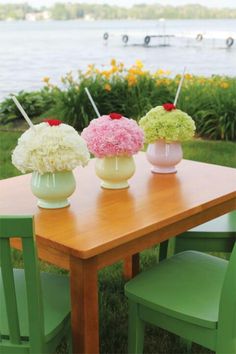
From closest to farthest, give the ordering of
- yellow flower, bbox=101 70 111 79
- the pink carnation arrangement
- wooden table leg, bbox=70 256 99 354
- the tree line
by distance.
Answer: wooden table leg, bbox=70 256 99 354 → the pink carnation arrangement → yellow flower, bbox=101 70 111 79 → the tree line

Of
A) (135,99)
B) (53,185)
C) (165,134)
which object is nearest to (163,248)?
(165,134)

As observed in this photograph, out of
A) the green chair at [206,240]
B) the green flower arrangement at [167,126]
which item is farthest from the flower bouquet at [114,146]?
the green chair at [206,240]

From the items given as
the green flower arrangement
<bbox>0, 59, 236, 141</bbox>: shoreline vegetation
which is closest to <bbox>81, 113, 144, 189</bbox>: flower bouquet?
the green flower arrangement

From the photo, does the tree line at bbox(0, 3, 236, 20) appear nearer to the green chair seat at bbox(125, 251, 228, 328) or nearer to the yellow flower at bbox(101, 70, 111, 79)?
the yellow flower at bbox(101, 70, 111, 79)

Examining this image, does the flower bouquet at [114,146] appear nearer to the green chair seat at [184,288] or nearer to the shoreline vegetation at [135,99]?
the green chair seat at [184,288]

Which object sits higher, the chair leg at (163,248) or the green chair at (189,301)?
the green chair at (189,301)

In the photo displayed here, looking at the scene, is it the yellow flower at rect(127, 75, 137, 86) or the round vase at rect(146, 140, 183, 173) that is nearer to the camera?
the round vase at rect(146, 140, 183, 173)

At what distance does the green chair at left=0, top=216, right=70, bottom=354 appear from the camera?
1599 mm

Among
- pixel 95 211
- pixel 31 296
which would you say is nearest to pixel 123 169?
pixel 95 211

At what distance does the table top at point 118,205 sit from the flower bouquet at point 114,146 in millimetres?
81

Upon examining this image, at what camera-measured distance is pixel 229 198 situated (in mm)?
2424

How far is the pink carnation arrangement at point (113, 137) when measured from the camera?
2.29 meters

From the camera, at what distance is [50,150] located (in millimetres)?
1991

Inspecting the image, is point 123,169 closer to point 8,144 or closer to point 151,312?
point 151,312
